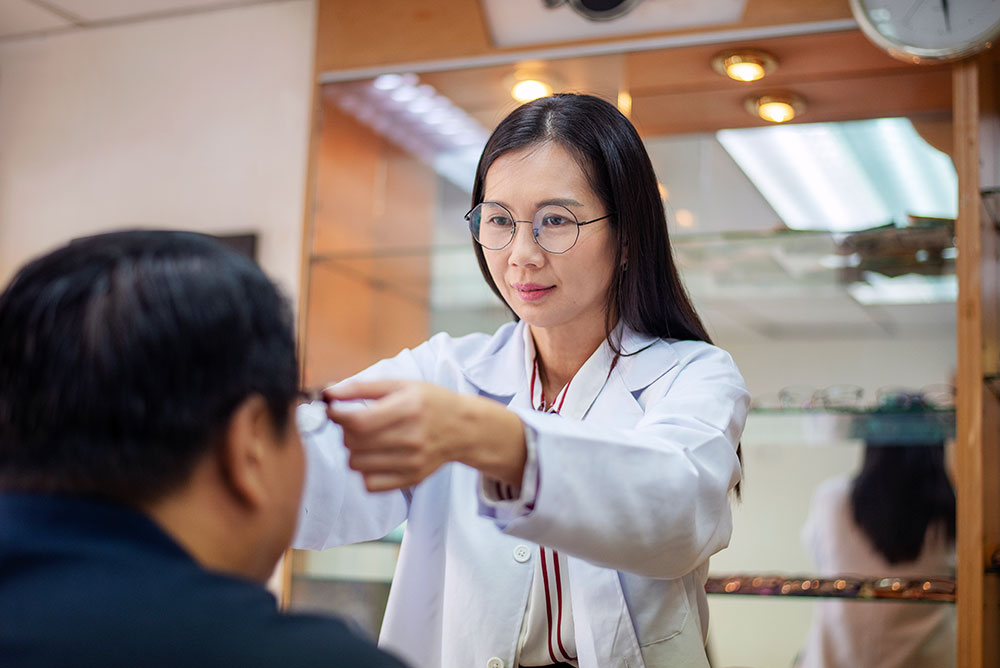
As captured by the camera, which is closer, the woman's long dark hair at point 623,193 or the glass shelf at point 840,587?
the woman's long dark hair at point 623,193

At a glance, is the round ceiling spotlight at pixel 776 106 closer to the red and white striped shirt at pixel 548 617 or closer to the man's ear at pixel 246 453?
the red and white striped shirt at pixel 548 617

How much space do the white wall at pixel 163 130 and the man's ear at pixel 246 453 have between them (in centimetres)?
251

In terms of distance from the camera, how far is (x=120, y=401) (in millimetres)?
652

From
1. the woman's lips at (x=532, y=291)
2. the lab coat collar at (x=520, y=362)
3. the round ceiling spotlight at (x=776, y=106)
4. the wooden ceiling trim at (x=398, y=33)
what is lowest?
the lab coat collar at (x=520, y=362)

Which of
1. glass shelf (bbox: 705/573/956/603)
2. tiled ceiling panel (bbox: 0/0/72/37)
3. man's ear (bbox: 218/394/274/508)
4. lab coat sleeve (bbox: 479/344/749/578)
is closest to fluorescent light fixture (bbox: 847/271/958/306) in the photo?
glass shelf (bbox: 705/573/956/603)

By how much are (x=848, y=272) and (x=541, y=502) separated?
7.35ft

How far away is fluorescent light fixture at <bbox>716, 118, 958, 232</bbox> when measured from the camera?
8.76 feet

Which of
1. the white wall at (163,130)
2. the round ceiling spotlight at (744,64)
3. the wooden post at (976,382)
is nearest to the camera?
the wooden post at (976,382)

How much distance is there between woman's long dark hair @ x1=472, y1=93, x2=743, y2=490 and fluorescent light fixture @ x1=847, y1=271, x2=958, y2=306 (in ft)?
5.45

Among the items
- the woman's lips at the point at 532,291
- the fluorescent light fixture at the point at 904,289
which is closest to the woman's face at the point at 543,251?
the woman's lips at the point at 532,291

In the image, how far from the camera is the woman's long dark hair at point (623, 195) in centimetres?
133

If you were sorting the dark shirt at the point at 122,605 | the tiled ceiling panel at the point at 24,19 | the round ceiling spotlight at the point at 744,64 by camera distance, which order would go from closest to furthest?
the dark shirt at the point at 122,605 < the round ceiling spotlight at the point at 744,64 < the tiled ceiling panel at the point at 24,19

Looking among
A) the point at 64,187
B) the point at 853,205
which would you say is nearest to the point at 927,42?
the point at 853,205

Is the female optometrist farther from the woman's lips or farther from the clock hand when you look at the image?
the clock hand
